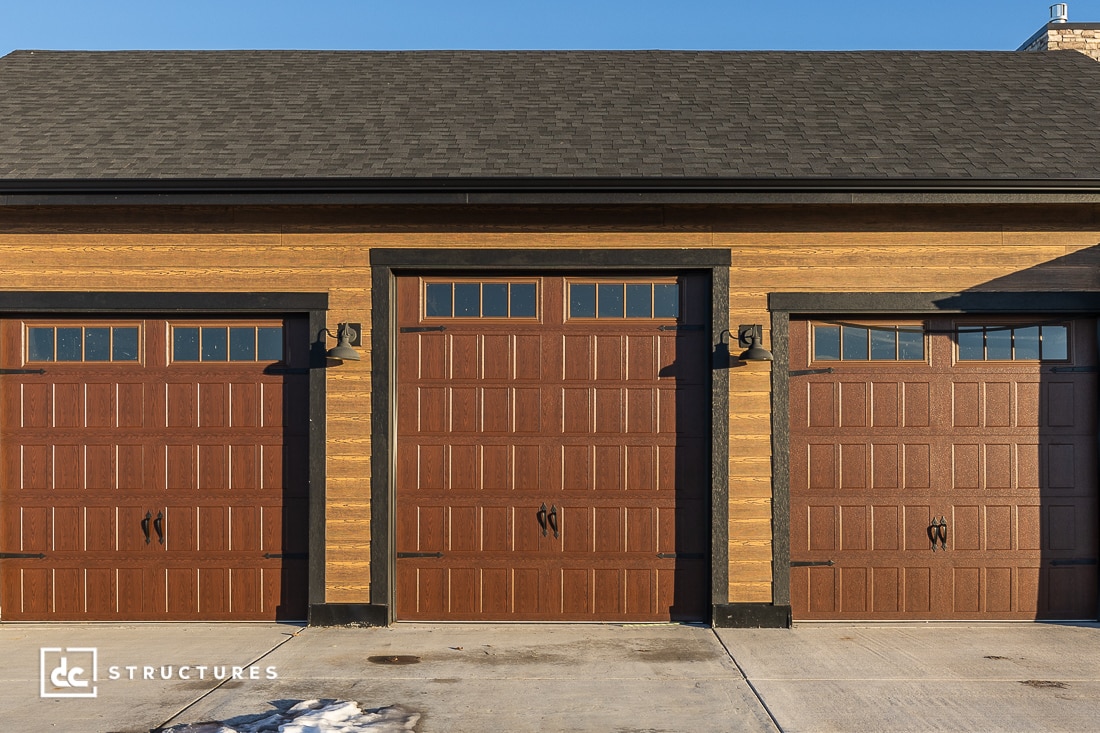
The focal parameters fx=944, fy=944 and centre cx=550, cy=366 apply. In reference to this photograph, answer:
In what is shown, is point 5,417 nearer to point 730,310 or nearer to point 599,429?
point 599,429

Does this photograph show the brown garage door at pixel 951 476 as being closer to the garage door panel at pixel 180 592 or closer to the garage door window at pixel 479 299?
the garage door window at pixel 479 299

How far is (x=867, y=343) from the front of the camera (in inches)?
325

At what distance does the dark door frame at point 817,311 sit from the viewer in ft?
26.5

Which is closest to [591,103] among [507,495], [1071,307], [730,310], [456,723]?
[730,310]

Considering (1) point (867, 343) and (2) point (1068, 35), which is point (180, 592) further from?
(2) point (1068, 35)

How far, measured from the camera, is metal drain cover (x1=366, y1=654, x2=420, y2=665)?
6.81 m

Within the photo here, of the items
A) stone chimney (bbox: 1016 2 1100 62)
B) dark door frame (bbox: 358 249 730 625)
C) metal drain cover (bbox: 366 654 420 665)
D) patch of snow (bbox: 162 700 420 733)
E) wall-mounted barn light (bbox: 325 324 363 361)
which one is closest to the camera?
patch of snow (bbox: 162 700 420 733)

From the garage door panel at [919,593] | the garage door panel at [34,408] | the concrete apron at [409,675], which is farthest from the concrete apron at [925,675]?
the garage door panel at [34,408]

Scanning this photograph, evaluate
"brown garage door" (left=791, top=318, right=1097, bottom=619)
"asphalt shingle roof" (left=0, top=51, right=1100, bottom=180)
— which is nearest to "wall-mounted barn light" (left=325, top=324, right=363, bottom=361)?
"asphalt shingle roof" (left=0, top=51, right=1100, bottom=180)

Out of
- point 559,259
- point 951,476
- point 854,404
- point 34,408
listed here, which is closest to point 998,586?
point 951,476

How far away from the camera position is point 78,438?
8273 mm

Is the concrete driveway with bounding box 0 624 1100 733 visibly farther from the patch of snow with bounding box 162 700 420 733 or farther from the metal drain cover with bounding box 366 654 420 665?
the patch of snow with bounding box 162 700 420 733

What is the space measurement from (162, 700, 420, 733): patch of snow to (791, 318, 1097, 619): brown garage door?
13.3 ft

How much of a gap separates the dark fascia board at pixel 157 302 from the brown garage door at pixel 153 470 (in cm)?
18
